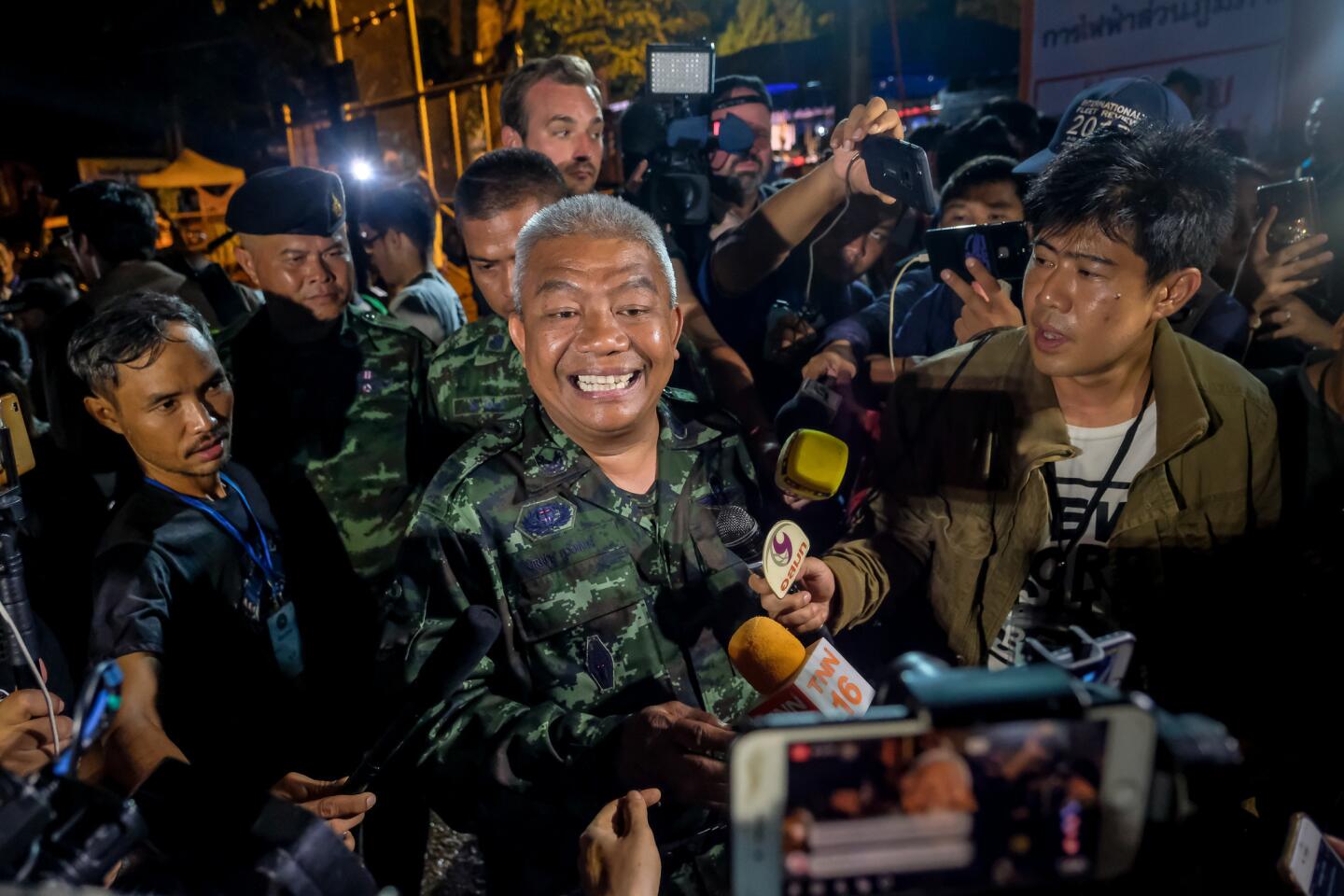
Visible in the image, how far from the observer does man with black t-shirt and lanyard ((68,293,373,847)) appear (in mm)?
2002

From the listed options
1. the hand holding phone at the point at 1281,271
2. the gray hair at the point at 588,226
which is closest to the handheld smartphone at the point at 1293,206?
the hand holding phone at the point at 1281,271

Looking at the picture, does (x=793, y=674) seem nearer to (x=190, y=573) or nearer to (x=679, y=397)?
(x=679, y=397)

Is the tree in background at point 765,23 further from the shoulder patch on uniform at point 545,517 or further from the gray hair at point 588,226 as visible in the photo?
the shoulder patch on uniform at point 545,517

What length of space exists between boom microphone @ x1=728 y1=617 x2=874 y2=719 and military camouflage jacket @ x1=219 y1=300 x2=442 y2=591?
2.00 metres

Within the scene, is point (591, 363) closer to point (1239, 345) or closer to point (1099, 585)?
point (1099, 585)

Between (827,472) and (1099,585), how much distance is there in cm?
101

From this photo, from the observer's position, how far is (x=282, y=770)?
2422mm

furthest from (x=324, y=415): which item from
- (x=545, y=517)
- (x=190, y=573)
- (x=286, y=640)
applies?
(x=545, y=517)

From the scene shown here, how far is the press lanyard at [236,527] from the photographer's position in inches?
93.4

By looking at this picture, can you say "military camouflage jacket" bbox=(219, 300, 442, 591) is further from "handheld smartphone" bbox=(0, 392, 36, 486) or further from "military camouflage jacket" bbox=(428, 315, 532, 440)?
"handheld smartphone" bbox=(0, 392, 36, 486)

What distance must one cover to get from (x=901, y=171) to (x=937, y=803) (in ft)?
6.62

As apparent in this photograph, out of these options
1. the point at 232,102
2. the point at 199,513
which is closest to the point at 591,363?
the point at 199,513

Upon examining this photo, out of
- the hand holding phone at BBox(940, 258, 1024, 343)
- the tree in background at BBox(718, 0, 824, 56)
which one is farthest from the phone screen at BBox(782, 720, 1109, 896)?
the tree in background at BBox(718, 0, 824, 56)

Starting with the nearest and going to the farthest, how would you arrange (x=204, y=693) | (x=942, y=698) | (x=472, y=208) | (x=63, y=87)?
1. (x=942, y=698)
2. (x=204, y=693)
3. (x=472, y=208)
4. (x=63, y=87)
